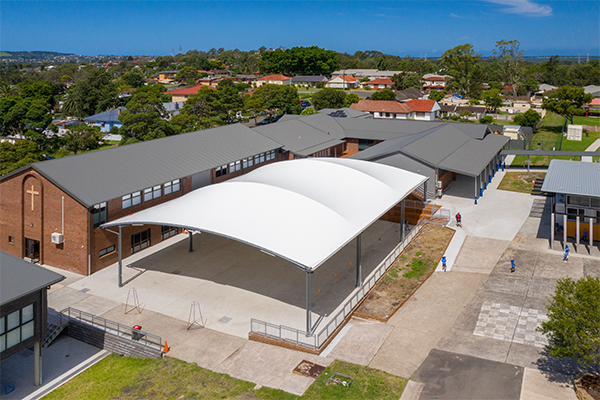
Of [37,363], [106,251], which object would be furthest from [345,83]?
[37,363]

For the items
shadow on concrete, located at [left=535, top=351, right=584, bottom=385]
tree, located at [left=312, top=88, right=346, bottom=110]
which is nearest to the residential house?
tree, located at [left=312, top=88, right=346, bottom=110]

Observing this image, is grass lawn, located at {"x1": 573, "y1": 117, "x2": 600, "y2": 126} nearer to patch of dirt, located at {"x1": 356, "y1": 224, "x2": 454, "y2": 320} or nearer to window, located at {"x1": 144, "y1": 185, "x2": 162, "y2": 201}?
patch of dirt, located at {"x1": 356, "y1": 224, "x2": 454, "y2": 320}

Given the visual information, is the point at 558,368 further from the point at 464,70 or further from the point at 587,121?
the point at 464,70

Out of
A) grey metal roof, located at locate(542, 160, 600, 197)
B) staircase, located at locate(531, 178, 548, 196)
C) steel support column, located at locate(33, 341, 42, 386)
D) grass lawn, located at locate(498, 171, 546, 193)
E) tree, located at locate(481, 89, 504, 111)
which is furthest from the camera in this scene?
tree, located at locate(481, 89, 504, 111)

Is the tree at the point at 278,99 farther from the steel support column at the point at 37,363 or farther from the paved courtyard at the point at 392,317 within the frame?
the steel support column at the point at 37,363

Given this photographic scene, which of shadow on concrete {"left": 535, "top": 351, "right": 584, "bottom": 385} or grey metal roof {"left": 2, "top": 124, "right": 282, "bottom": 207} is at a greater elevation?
grey metal roof {"left": 2, "top": 124, "right": 282, "bottom": 207}

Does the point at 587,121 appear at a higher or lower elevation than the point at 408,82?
lower
